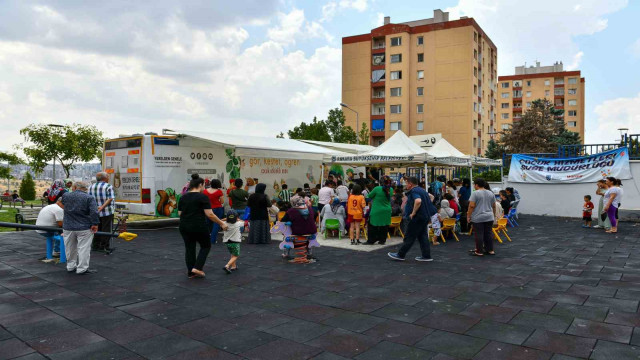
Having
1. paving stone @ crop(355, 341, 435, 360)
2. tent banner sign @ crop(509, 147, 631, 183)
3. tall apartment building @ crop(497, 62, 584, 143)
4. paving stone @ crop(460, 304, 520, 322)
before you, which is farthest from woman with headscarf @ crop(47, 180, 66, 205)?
tall apartment building @ crop(497, 62, 584, 143)

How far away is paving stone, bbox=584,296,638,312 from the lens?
16.2 ft

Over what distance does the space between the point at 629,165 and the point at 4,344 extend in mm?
17948

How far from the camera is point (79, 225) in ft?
22.0

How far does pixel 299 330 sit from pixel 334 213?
270 inches

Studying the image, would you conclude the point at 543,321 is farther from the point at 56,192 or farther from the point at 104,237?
the point at 56,192

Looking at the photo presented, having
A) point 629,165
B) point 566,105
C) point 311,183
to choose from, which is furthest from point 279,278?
point 566,105

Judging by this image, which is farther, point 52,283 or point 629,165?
point 629,165

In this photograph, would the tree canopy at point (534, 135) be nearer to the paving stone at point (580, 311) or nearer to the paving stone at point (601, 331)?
the paving stone at point (580, 311)

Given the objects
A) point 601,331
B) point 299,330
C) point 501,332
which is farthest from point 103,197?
point 601,331

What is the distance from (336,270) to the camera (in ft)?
23.5

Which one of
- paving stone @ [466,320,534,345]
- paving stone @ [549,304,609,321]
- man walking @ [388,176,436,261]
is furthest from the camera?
man walking @ [388,176,436,261]

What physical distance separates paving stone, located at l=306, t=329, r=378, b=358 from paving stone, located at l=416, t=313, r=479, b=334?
0.79 meters

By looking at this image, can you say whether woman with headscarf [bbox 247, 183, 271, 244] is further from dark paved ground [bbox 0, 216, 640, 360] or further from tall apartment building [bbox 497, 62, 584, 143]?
tall apartment building [bbox 497, 62, 584, 143]

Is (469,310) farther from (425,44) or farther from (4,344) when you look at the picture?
(425,44)
